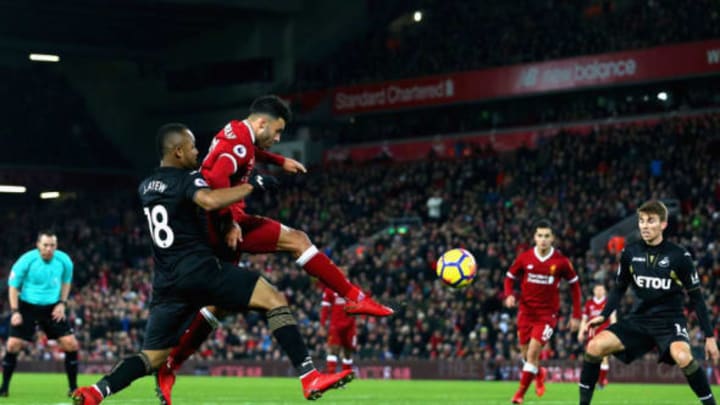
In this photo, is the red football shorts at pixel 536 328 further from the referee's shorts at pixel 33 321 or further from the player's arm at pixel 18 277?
the player's arm at pixel 18 277

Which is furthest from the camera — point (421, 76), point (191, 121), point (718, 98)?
point (191, 121)

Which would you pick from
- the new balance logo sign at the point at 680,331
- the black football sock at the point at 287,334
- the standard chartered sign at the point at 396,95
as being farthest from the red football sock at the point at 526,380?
the standard chartered sign at the point at 396,95

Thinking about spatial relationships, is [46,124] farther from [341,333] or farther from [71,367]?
[71,367]

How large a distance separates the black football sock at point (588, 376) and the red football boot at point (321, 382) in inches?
125

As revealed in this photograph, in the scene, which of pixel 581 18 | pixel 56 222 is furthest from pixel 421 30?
pixel 56 222

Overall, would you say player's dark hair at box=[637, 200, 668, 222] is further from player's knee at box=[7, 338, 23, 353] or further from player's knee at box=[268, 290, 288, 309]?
player's knee at box=[7, 338, 23, 353]

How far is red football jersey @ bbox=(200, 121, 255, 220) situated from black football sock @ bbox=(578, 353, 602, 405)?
12.5 feet

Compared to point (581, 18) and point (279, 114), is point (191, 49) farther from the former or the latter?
point (279, 114)

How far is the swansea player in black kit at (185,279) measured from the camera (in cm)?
1066

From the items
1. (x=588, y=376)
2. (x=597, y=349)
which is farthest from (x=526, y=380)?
(x=597, y=349)

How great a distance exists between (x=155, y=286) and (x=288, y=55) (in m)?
42.1

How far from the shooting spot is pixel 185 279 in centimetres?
1070

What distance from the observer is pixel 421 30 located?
50.6 m

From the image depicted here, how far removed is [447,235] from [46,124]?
2488cm
